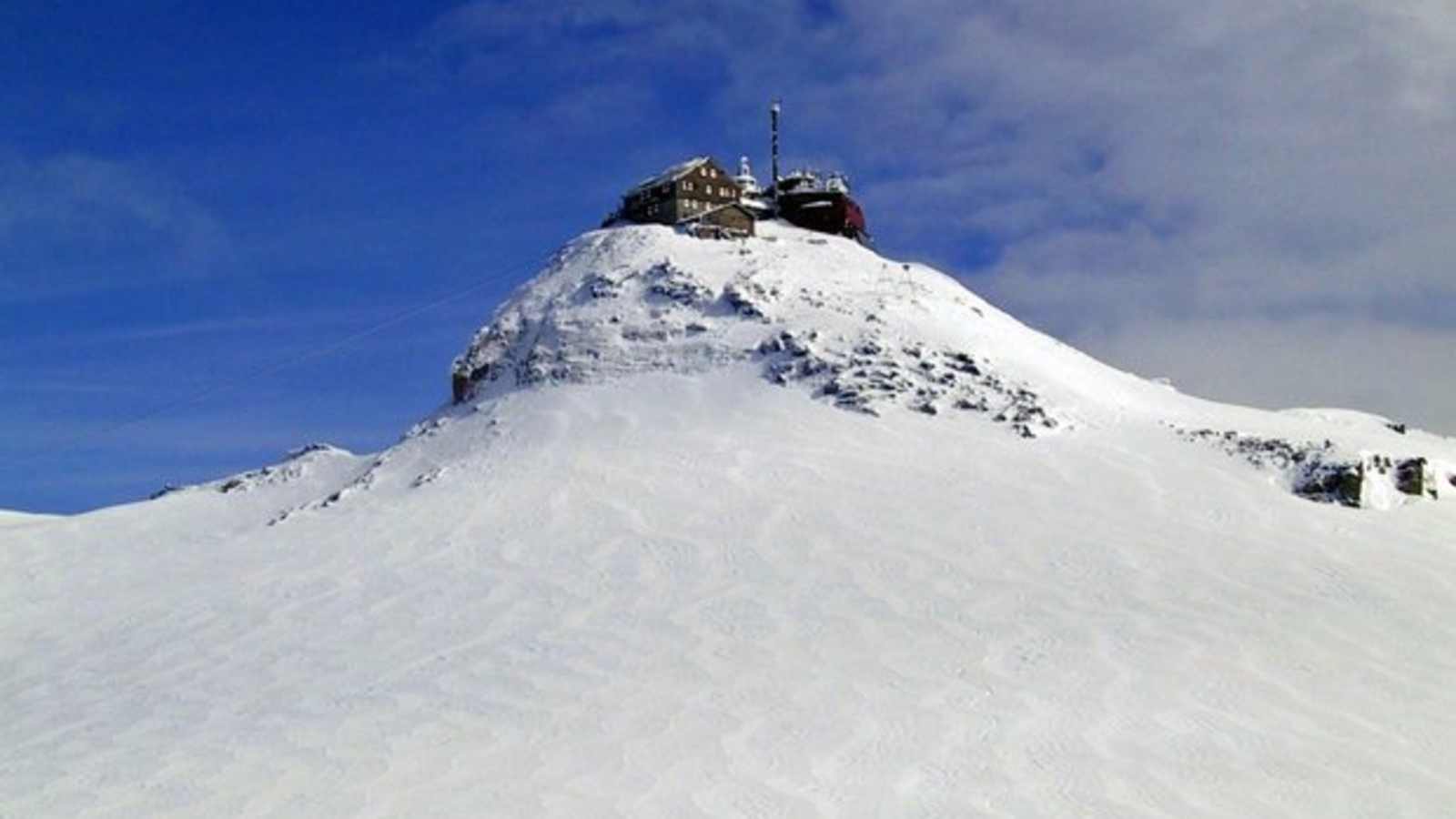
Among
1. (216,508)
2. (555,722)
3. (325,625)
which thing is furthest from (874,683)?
(216,508)

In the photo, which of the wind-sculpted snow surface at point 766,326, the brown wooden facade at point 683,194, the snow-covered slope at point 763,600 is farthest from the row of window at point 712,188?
the snow-covered slope at point 763,600

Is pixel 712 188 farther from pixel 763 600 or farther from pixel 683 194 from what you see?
pixel 763 600

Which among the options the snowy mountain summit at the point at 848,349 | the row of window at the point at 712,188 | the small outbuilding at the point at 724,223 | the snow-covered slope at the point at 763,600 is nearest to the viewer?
the snow-covered slope at the point at 763,600

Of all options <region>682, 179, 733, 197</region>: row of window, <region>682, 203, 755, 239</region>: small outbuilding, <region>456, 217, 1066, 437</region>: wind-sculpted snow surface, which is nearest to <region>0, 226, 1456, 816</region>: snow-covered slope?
<region>456, 217, 1066, 437</region>: wind-sculpted snow surface

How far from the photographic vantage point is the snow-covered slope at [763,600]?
19.2 metres

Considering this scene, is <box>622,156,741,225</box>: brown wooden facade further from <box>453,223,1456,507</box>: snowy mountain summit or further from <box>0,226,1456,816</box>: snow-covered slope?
<box>0,226,1456,816</box>: snow-covered slope

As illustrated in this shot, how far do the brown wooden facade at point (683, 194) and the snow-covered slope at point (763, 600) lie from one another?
12.9m

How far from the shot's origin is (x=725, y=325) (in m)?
51.4

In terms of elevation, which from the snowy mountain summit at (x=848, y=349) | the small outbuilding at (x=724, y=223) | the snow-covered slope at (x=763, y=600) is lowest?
the snow-covered slope at (x=763, y=600)

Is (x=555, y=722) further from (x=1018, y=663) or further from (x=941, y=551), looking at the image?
(x=941, y=551)

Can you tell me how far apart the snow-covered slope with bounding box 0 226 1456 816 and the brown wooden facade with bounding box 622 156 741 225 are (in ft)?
42.2

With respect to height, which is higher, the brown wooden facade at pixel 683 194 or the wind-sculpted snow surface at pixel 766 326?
the brown wooden facade at pixel 683 194

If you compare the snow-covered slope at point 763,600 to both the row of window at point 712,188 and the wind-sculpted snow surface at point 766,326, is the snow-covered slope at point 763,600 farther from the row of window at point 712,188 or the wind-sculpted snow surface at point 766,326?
the row of window at point 712,188

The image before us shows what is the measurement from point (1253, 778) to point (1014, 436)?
24.1m
